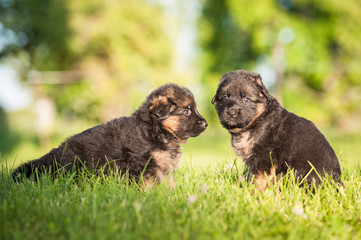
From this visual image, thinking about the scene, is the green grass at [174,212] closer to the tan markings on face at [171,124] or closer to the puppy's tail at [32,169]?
the puppy's tail at [32,169]

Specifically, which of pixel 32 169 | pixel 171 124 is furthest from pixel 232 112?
pixel 32 169

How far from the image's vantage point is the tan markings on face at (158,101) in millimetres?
4684

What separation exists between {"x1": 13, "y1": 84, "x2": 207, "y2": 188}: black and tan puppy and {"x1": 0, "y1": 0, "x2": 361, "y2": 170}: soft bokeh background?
1315 cm

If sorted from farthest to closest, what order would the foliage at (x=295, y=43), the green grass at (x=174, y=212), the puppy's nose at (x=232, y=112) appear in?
the foliage at (x=295, y=43) < the puppy's nose at (x=232, y=112) < the green grass at (x=174, y=212)

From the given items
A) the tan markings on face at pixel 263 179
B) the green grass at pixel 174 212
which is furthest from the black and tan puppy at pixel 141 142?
the tan markings on face at pixel 263 179

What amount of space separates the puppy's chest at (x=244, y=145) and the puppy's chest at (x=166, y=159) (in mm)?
775

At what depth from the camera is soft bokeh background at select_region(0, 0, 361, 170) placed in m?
19.2

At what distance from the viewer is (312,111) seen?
2066cm

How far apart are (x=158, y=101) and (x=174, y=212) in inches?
70.9

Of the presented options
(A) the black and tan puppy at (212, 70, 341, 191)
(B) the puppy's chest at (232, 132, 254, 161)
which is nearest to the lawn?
(A) the black and tan puppy at (212, 70, 341, 191)

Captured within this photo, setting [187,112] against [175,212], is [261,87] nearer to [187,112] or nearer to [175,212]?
[187,112]

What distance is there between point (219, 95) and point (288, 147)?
1.11m

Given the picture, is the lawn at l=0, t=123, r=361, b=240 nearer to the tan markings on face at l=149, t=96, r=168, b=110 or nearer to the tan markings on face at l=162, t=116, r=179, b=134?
the tan markings on face at l=162, t=116, r=179, b=134

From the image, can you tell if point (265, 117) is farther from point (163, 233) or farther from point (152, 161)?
point (163, 233)
